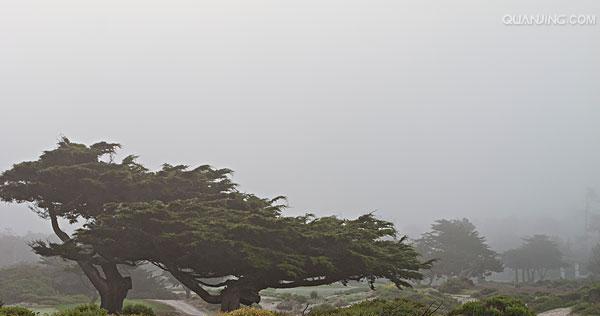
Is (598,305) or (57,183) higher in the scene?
(57,183)

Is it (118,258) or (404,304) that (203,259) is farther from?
(404,304)

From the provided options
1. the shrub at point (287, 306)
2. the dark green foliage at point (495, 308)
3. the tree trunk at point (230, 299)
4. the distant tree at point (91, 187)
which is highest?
the distant tree at point (91, 187)

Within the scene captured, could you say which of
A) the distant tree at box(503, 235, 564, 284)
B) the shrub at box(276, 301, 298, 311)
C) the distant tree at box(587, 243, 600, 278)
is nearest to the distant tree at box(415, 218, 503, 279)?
the distant tree at box(503, 235, 564, 284)

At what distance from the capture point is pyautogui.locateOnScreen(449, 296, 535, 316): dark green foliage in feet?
50.8

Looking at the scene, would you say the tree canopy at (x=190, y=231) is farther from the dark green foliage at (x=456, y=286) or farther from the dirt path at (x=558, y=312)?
the dark green foliage at (x=456, y=286)

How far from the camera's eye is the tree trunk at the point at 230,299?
70.6 feet

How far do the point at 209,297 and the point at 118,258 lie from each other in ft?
16.6

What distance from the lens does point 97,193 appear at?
22406mm

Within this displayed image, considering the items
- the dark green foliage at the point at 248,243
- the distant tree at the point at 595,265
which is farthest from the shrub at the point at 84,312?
the distant tree at the point at 595,265

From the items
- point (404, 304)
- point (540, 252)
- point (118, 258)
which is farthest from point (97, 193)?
point (540, 252)

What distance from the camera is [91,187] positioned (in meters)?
21.7

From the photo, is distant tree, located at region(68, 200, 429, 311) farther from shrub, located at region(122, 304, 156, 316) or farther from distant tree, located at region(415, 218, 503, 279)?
distant tree, located at region(415, 218, 503, 279)

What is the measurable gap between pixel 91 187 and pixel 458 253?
5683cm

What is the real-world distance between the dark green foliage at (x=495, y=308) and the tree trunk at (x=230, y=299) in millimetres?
10348
